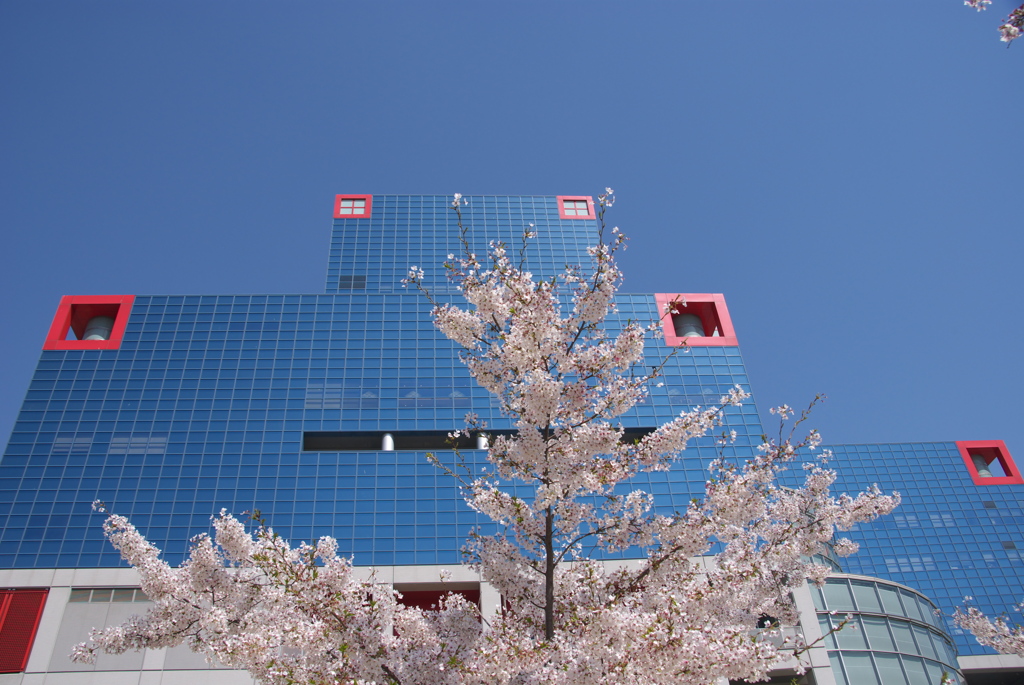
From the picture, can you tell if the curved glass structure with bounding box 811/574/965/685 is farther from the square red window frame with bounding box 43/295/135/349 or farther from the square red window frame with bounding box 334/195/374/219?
the square red window frame with bounding box 334/195/374/219

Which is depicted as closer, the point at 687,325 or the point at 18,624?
the point at 18,624

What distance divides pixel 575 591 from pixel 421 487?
39.0 m

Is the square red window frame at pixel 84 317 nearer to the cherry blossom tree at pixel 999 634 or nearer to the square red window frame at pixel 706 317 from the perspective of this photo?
the square red window frame at pixel 706 317

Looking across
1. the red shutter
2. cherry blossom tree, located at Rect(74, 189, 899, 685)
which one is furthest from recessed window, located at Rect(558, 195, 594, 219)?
cherry blossom tree, located at Rect(74, 189, 899, 685)

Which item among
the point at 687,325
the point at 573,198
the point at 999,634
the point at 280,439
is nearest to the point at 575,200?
the point at 573,198

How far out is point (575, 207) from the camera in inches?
2968

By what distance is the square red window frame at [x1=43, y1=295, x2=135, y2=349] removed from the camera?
56.0 metres

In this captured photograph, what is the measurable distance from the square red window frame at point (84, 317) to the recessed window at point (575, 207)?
41825mm

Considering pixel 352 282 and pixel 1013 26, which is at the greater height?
pixel 352 282

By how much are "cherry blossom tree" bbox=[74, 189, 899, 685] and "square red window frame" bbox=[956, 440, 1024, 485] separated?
94.9 metres

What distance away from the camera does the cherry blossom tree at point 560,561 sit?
391 inches

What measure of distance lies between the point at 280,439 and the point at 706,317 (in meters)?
38.1

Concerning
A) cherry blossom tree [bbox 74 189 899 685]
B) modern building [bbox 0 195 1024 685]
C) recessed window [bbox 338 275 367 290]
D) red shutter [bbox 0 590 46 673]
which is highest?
recessed window [bbox 338 275 367 290]

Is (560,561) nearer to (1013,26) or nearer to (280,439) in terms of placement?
(1013,26)
